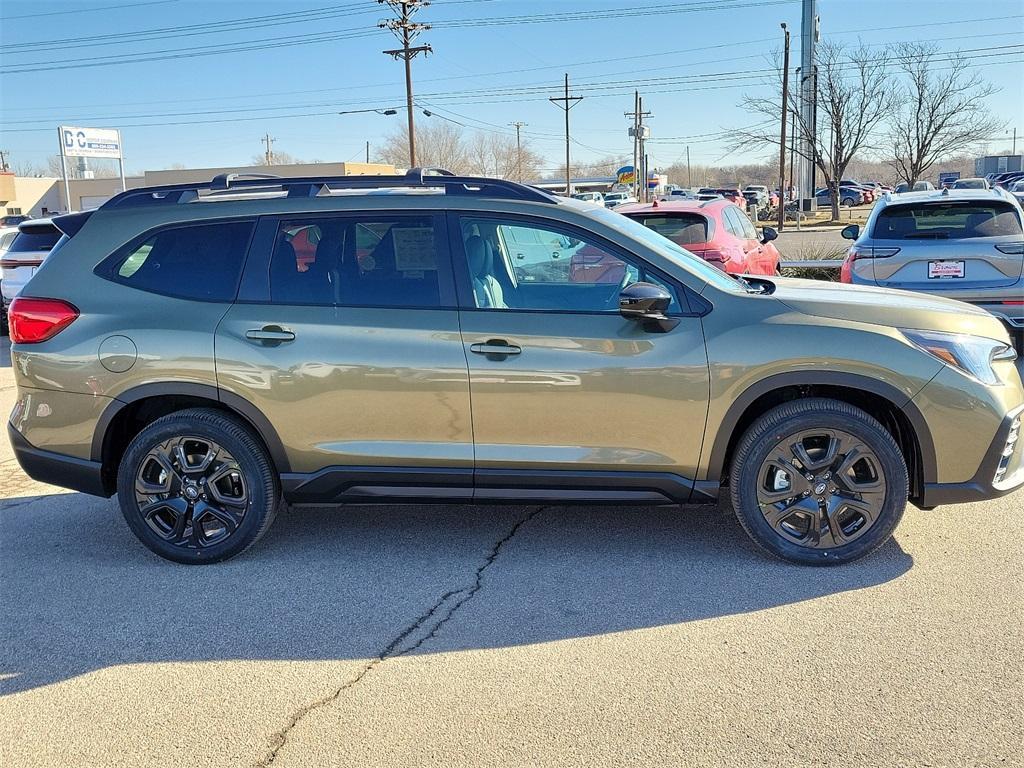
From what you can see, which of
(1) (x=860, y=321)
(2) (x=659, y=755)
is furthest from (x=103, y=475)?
(1) (x=860, y=321)

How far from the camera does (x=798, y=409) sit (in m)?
4.32

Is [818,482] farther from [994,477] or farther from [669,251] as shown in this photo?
[669,251]

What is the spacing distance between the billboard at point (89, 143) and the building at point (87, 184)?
26.9 ft

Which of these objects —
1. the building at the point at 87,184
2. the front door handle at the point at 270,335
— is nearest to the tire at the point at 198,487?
the front door handle at the point at 270,335

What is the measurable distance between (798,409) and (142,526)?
330cm

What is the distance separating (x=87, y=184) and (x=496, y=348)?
83.2 metres

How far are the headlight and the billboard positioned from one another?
5236cm

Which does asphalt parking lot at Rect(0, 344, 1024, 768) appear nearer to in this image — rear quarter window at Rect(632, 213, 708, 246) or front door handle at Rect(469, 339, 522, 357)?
front door handle at Rect(469, 339, 522, 357)

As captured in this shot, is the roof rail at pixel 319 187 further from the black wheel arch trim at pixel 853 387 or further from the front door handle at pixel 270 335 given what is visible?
the black wheel arch trim at pixel 853 387

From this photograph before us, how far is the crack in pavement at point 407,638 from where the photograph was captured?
3178mm

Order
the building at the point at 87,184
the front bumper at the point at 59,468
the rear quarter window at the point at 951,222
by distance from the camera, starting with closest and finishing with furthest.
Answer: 1. the front bumper at the point at 59,468
2. the rear quarter window at the point at 951,222
3. the building at the point at 87,184

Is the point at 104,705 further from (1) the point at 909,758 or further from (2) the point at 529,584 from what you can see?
(1) the point at 909,758

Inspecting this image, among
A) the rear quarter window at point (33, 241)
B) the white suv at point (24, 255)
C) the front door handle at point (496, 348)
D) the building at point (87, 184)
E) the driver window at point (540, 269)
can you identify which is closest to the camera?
the front door handle at point (496, 348)

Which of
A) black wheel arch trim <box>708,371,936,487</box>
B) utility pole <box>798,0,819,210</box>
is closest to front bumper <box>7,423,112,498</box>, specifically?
black wheel arch trim <box>708,371,936,487</box>
